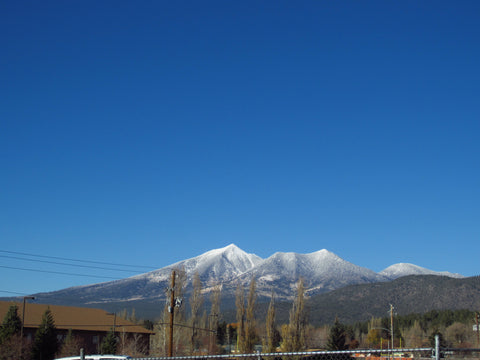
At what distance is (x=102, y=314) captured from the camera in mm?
79062

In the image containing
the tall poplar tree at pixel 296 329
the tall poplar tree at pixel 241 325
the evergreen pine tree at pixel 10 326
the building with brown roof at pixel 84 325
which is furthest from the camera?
the tall poplar tree at pixel 241 325

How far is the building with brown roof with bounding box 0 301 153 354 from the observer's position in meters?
66.5

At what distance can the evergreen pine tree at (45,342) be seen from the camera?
47781 millimetres

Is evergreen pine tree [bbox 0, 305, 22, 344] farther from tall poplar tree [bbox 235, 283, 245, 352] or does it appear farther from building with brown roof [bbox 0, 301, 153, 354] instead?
tall poplar tree [bbox 235, 283, 245, 352]

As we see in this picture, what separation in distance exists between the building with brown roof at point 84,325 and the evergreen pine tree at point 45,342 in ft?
44.1

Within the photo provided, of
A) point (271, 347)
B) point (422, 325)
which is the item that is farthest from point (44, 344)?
point (422, 325)

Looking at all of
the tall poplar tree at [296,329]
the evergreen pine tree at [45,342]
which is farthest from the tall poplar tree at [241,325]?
the evergreen pine tree at [45,342]

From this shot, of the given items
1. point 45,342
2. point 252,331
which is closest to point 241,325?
point 252,331

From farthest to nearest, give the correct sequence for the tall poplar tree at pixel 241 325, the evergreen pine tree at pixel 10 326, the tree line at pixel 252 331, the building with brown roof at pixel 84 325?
the tall poplar tree at pixel 241 325 < the building with brown roof at pixel 84 325 < the tree line at pixel 252 331 < the evergreen pine tree at pixel 10 326

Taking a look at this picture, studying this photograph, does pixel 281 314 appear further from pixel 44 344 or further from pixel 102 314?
pixel 44 344

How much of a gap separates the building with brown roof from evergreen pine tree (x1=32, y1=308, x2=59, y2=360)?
44.1 ft

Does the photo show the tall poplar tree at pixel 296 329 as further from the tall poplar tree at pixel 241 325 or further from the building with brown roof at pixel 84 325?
the building with brown roof at pixel 84 325

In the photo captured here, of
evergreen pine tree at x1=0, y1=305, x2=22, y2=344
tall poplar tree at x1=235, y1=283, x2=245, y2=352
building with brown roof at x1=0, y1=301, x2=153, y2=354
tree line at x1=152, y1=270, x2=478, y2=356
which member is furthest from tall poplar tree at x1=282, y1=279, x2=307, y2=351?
evergreen pine tree at x1=0, y1=305, x2=22, y2=344

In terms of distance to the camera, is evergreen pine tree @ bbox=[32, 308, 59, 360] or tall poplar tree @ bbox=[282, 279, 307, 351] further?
tall poplar tree @ bbox=[282, 279, 307, 351]
